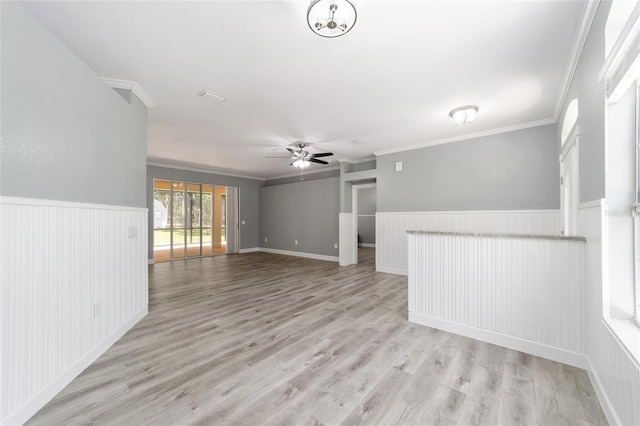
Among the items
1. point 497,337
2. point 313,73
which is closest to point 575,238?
point 497,337

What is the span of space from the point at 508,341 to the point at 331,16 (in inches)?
122

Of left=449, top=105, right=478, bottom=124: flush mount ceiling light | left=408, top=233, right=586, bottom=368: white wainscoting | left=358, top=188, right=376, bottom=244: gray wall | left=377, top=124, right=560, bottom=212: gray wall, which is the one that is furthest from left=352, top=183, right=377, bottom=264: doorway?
left=408, top=233, right=586, bottom=368: white wainscoting

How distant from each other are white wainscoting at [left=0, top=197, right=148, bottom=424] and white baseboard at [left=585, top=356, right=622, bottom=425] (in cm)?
340

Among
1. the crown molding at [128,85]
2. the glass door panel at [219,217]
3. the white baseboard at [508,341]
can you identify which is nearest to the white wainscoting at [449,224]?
the white baseboard at [508,341]

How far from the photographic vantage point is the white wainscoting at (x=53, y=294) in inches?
56.4

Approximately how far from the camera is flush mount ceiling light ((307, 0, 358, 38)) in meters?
1.56

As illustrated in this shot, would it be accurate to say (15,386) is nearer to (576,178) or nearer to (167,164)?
(576,178)

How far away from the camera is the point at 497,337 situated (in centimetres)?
241

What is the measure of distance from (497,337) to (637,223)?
1.51m

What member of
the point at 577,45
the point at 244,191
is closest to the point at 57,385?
the point at 577,45

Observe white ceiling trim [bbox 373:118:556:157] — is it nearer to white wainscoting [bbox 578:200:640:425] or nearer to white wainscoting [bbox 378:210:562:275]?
white wainscoting [bbox 378:210:562:275]

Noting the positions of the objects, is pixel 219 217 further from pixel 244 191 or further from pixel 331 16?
pixel 331 16

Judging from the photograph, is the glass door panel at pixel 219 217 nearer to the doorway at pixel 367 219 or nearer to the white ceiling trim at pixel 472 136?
the doorway at pixel 367 219

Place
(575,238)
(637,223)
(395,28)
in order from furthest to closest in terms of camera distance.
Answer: (575,238), (395,28), (637,223)
